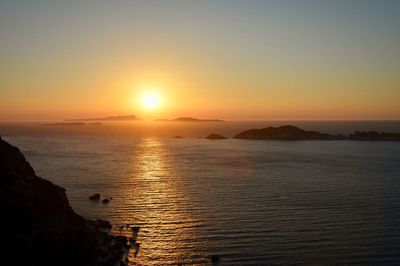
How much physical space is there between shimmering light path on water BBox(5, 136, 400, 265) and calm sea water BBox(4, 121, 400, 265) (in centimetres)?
11

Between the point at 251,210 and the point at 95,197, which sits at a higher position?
the point at 95,197

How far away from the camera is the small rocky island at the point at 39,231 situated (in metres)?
30.0

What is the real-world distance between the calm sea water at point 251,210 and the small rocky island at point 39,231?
3.88 meters

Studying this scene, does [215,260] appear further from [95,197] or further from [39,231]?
[95,197]

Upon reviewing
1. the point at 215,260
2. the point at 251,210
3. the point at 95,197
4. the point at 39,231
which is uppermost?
the point at 39,231

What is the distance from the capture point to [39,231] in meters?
32.4

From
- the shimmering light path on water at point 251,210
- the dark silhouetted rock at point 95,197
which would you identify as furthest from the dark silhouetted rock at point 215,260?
the dark silhouetted rock at point 95,197

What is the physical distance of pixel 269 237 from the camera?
41.4 m

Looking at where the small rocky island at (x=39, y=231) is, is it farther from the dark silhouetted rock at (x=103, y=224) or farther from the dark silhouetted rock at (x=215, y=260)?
the dark silhouetted rock at (x=215, y=260)

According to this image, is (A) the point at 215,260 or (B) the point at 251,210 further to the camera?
(B) the point at 251,210

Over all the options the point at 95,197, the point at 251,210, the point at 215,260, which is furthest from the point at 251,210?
the point at 95,197

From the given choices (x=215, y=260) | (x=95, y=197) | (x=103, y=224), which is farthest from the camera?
(x=95, y=197)

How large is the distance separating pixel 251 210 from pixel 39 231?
2922 cm

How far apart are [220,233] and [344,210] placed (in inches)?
782
